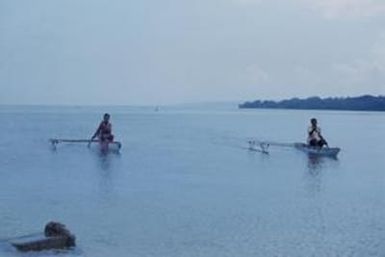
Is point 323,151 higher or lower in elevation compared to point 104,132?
lower

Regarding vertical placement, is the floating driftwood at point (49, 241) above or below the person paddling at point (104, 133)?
below

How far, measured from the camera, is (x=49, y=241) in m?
12.8

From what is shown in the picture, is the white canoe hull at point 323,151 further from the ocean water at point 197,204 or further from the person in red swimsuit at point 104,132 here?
the person in red swimsuit at point 104,132

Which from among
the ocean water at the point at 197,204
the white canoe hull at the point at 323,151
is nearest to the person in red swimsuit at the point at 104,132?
the ocean water at the point at 197,204

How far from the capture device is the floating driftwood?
12.6m

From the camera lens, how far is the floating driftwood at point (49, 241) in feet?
41.4

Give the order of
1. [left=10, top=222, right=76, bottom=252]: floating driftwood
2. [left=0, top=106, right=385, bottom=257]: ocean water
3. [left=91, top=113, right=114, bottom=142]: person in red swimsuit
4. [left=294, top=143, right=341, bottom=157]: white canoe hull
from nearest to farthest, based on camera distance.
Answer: [left=10, top=222, right=76, bottom=252]: floating driftwood < [left=0, top=106, right=385, bottom=257]: ocean water < [left=294, top=143, right=341, bottom=157]: white canoe hull < [left=91, top=113, right=114, bottom=142]: person in red swimsuit

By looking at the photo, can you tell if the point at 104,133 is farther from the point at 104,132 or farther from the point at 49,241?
the point at 49,241

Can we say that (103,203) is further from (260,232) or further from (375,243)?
(375,243)

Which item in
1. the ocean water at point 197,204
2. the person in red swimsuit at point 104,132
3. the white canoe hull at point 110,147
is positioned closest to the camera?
the ocean water at point 197,204

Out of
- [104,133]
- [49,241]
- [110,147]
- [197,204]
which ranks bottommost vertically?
[197,204]

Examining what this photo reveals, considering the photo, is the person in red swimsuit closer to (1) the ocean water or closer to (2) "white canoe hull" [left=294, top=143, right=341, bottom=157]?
(1) the ocean water

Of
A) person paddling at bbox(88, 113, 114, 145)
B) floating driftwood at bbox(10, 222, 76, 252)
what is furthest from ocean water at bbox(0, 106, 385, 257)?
person paddling at bbox(88, 113, 114, 145)

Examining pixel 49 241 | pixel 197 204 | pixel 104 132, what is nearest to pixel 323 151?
pixel 104 132
